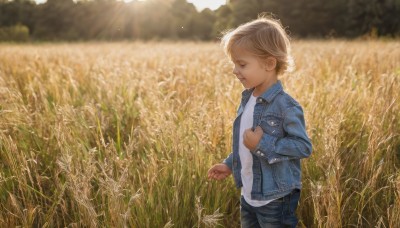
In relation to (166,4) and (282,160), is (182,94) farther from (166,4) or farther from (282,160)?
(166,4)

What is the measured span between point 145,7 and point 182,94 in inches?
1664

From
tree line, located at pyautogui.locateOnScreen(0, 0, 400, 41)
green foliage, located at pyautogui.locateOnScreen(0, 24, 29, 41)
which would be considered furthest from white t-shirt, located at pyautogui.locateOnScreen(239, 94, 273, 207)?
green foliage, located at pyautogui.locateOnScreen(0, 24, 29, 41)

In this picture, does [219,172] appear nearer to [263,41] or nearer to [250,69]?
[250,69]

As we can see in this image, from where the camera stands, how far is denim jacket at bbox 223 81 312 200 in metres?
1.52

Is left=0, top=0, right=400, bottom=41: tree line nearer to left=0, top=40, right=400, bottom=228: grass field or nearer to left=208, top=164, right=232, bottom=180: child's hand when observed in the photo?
left=0, top=40, right=400, bottom=228: grass field

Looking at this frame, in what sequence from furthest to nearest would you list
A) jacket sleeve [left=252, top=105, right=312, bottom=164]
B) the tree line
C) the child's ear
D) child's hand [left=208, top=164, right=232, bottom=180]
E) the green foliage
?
the green foliage
the tree line
child's hand [left=208, top=164, right=232, bottom=180]
the child's ear
jacket sleeve [left=252, top=105, right=312, bottom=164]

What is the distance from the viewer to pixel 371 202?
6.41 ft

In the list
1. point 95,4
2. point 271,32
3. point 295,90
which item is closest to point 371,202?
point 271,32

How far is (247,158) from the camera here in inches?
66.6

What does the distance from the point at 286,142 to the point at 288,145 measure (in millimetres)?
15

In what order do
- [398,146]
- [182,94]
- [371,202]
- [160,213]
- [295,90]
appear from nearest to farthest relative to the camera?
[160,213] → [371,202] → [398,146] → [295,90] → [182,94]

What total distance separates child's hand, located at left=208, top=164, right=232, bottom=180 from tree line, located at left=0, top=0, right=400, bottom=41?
30.0 m

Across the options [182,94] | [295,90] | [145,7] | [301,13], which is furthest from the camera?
[145,7]

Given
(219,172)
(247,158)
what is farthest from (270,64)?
(219,172)
